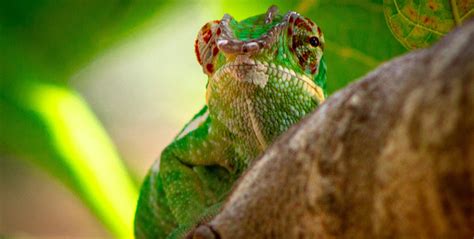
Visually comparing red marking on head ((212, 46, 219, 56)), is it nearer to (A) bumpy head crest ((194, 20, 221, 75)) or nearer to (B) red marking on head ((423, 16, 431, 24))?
(A) bumpy head crest ((194, 20, 221, 75))

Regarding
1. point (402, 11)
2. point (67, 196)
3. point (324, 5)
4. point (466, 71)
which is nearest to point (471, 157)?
point (466, 71)

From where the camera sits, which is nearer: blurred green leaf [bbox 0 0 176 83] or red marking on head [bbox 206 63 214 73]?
red marking on head [bbox 206 63 214 73]

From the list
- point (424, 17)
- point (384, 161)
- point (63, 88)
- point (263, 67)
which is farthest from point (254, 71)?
point (63, 88)

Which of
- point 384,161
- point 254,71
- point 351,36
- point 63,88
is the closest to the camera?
point 384,161

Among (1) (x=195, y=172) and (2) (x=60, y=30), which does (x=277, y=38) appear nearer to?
(1) (x=195, y=172)

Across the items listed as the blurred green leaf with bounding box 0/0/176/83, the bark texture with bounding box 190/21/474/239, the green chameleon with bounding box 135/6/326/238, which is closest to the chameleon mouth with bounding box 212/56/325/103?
the green chameleon with bounding box 135/6/326/238

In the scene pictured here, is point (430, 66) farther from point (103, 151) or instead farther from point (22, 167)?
point (22, 167)
